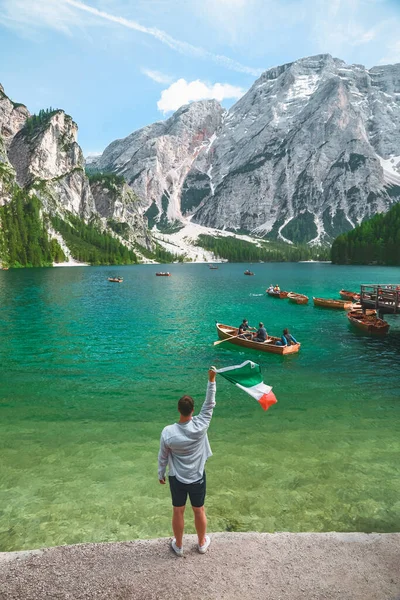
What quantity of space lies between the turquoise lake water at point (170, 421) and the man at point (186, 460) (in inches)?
115

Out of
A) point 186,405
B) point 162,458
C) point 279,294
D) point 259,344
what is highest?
point 186,405

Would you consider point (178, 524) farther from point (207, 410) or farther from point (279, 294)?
point (279, 294)

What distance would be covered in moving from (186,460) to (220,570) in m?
2.21

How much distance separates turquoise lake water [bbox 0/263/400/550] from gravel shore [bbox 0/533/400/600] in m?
2.31

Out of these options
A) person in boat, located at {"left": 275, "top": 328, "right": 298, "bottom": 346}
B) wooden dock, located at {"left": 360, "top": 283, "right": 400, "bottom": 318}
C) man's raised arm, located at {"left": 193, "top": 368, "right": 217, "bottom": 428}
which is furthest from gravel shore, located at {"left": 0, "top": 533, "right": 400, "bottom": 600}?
wooden dock, located at {"left": 360, "top": 283, "right": 400, "bottom": 318}

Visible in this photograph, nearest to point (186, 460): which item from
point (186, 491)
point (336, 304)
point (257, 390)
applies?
point (186, 491)

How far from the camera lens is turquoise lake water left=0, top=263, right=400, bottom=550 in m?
11.6

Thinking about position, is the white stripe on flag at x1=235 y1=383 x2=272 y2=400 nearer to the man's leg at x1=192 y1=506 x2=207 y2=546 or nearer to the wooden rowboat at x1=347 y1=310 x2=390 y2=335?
the man's leg at x1=192 y1=506 x2=207 y2=546

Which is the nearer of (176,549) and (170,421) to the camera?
(176,549)

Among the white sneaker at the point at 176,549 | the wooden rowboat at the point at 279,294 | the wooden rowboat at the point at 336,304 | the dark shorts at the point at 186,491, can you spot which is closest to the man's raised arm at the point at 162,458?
the dark shorts at the point at 186,491

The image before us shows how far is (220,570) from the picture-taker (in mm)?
7836

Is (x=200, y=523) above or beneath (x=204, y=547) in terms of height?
above

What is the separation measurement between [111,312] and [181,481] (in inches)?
2182

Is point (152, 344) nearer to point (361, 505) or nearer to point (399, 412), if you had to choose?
point (399, 412)
